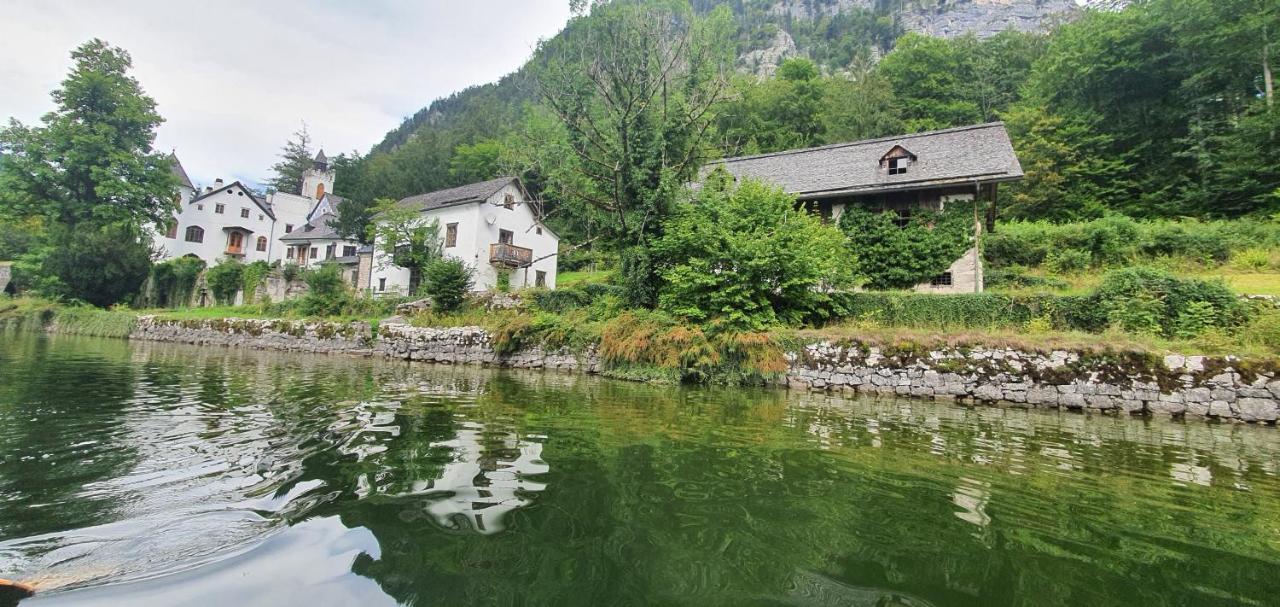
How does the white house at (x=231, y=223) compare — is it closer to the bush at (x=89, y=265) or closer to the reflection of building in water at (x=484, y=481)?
→ the bush at (x=89, y=265)

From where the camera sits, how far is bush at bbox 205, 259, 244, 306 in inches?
1438

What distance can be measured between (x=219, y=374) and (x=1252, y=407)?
926 inches

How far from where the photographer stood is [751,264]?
16016mm

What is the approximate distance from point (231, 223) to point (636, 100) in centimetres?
5193

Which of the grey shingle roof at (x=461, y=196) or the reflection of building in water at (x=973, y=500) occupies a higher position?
the grey shingle roof at (x=461, y=196)

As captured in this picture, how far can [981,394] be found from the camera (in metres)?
12.6

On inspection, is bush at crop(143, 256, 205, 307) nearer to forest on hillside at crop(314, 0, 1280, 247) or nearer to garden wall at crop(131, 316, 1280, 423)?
forest on hillside at crop(314, 0, 1280, 247)

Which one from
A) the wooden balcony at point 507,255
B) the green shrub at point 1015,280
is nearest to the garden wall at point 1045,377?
the green shrub at point 1015,280

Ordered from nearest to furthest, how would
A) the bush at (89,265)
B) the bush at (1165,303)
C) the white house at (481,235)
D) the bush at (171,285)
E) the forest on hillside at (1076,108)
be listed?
1. the bush at (1165,303)
2. the forest on hillside at (1076,108)
3. the white house at (481,235)
4. the bush at (89,265)
5. the bush at (171,285)

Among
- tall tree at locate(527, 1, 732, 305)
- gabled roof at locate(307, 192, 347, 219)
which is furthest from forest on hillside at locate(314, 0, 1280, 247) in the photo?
gabled roof at locate(307, 192, 347, 219)

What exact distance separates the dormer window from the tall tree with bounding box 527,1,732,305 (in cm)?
899

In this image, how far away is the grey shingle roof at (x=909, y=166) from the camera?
2088 cm

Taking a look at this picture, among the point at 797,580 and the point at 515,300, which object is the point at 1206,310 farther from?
the point at 515,300

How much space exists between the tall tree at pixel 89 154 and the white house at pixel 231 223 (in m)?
7.35
